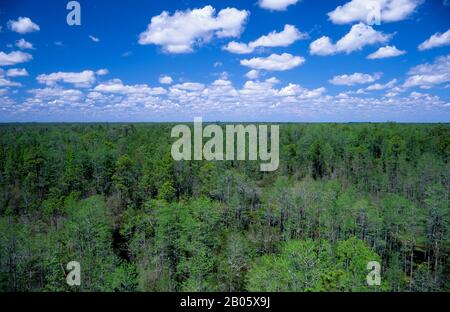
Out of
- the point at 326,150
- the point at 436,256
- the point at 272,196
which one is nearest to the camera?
the point at 436,256

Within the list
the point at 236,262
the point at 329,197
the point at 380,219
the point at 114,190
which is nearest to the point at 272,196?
the point at 329,197

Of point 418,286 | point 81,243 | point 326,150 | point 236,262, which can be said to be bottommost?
point 418,286

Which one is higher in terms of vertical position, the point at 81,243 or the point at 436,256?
the point at 81,243

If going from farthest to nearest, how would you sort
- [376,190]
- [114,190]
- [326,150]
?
[326,150]
[376,190]
[114,190]

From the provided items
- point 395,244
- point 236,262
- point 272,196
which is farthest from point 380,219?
point 236,262

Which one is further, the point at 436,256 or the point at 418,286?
the point at 436,256

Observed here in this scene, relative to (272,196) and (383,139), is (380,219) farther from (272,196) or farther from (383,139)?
(383,139)

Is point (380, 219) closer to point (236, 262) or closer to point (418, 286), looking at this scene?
point (418, 286)
